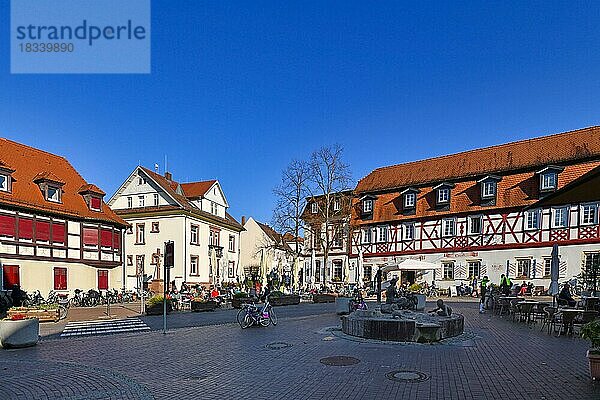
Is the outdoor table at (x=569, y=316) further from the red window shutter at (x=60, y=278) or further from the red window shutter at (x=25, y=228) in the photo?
the red window shutter at (x=60, y=278)

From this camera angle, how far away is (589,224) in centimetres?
3347

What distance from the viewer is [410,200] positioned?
43469mm

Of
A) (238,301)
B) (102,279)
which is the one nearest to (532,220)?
(238,301)

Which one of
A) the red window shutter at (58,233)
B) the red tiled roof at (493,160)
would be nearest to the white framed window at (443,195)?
the red tiled roof at (493,160)

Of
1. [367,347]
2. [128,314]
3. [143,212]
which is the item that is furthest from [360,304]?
[143,212]

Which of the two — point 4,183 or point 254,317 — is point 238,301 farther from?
point 4,183

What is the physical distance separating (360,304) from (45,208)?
2026cm

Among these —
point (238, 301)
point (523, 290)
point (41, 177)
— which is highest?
point (41, 177)

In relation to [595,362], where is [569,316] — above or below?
below

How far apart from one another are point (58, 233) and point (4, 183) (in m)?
4.27

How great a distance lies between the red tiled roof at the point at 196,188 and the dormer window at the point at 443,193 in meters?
21.7

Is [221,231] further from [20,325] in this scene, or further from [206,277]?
[20,325]

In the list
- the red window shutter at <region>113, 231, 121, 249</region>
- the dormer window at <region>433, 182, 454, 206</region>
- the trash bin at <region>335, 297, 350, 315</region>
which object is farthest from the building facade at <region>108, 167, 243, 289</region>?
the trash bin at <region>335, 297, 350, 315</region>

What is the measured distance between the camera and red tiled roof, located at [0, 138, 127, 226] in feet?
94.3
